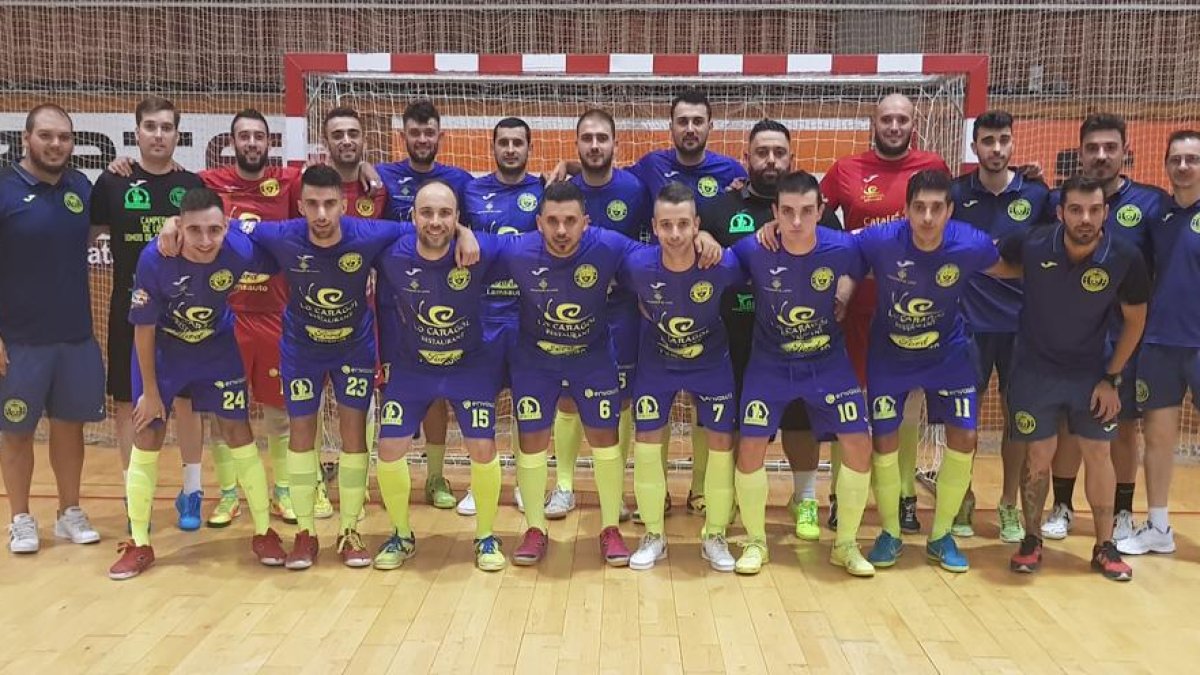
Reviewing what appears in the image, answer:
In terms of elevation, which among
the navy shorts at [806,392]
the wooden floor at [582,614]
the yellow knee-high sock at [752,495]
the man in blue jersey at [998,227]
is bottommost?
the wooden floor at [582,614]

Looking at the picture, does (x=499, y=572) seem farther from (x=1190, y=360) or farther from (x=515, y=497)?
(x=1190, y=360)

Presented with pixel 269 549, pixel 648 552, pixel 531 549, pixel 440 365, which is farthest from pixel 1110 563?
pixel 269 549

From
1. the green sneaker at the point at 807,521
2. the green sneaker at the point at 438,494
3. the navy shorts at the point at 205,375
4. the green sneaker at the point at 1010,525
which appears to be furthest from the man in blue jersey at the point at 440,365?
the green sneaker at the point at 1010,525

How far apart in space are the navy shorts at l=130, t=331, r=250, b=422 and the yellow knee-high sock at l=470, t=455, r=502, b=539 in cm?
116

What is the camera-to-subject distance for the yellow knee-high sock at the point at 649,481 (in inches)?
162

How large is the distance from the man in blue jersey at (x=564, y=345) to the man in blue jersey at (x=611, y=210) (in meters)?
0.29

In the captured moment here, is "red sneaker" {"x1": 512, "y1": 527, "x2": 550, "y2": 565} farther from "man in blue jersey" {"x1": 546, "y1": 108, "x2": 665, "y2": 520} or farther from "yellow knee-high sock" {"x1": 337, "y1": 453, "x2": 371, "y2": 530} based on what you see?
"yellow knee-high sock" {"x1": 337, "y1": 453, "x2": 371, "y2": 530}

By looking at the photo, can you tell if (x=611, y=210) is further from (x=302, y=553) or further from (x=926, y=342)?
(x=302, y=553)

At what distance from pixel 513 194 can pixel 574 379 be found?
46.2 inches

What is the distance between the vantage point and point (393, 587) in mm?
3869

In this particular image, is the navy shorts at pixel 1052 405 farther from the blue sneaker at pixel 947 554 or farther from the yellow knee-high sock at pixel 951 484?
the blue sneaker at pixel 947 554

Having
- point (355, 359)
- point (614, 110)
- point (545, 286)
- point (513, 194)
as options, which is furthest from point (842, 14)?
point (355, 359)

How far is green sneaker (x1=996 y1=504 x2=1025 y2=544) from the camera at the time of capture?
4.50m

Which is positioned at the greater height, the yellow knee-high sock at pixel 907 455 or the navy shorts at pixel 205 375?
the navy shorts at pixel 205 375
